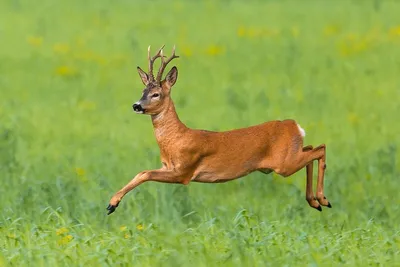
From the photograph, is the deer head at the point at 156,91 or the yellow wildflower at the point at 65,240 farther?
the yellow wildflower at the point at 65,240

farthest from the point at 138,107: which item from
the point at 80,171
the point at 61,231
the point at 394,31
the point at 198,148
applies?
the point at 394,31

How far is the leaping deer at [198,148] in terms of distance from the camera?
27.5ft

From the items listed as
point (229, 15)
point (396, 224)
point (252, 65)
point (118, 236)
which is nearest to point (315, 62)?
point (252, 65)

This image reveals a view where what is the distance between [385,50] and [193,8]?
253 inches

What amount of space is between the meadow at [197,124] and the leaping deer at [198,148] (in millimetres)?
492

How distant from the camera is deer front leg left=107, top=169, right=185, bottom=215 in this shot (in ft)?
26.6

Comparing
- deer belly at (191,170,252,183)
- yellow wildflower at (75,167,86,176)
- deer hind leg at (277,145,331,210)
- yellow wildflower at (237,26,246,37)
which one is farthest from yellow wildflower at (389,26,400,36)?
deer belly at (191,170,252,183)

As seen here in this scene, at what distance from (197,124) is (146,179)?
8.37 m

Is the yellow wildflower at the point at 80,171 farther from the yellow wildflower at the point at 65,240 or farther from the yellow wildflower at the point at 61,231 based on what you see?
the yellow wildflower at the point at 65,240

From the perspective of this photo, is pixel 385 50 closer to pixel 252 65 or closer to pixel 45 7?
pixel 252 65

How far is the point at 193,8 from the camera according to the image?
28.0 meters

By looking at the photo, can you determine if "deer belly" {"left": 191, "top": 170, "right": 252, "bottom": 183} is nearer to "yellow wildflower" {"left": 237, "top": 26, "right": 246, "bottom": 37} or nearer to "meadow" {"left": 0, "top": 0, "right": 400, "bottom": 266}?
"meadow" {"left": 0, "top": 0, "right": 400, "bottom": 266}

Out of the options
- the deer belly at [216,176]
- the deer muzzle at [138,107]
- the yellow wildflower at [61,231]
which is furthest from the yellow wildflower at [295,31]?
the deer muzzle at [138,107]

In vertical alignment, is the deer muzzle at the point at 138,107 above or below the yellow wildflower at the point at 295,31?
below
